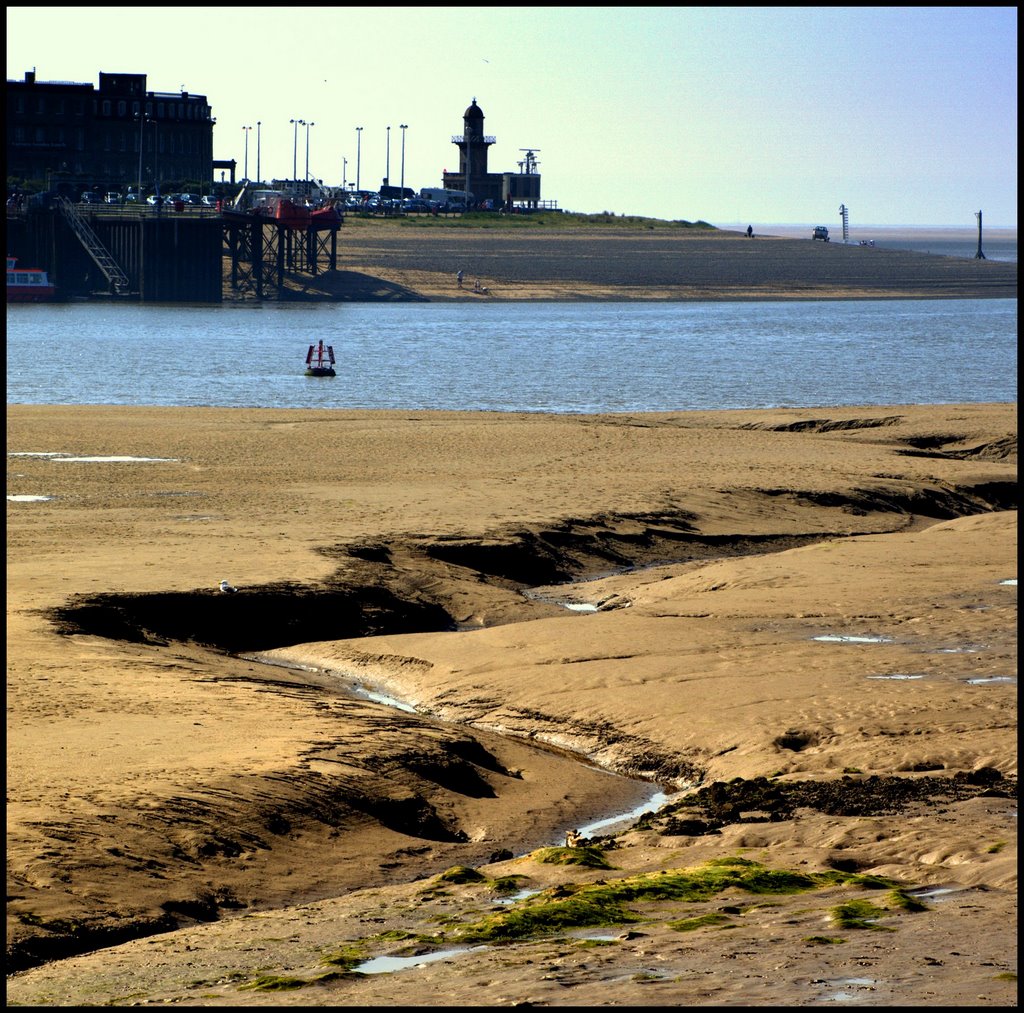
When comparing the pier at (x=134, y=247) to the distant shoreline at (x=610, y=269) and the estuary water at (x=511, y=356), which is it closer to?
the estuary water at (x=511, y=356)

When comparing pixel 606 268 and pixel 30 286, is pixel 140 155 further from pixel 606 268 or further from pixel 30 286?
pixel 606 268

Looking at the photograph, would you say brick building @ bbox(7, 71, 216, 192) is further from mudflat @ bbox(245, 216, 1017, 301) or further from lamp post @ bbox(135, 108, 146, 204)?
mudflat @ bbox(245, 216, 1017, 301)

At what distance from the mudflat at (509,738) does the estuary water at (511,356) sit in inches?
683

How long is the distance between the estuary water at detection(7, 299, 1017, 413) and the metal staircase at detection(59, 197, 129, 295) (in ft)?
12.0

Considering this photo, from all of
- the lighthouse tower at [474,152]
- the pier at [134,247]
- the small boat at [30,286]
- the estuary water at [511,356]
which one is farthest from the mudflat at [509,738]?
the lighthouse tower at [474,152]

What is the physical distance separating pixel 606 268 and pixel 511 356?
43047 millimetres

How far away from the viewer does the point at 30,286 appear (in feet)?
271

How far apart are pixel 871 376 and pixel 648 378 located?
22.3ft

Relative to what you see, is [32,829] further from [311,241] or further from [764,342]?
[311,241]

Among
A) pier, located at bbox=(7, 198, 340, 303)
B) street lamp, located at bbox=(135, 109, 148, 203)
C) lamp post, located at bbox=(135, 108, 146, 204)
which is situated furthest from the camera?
street lamp, located at bbox=(135, 109, 148, 203)

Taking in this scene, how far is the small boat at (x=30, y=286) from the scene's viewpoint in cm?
8206

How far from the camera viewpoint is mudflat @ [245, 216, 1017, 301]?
8862 centimetres

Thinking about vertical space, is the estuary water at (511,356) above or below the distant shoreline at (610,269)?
below

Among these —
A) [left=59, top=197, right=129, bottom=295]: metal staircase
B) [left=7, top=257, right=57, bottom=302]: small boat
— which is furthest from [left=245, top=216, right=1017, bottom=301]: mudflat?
[left=7, top=257, right=57, bottom=302]: small boat
